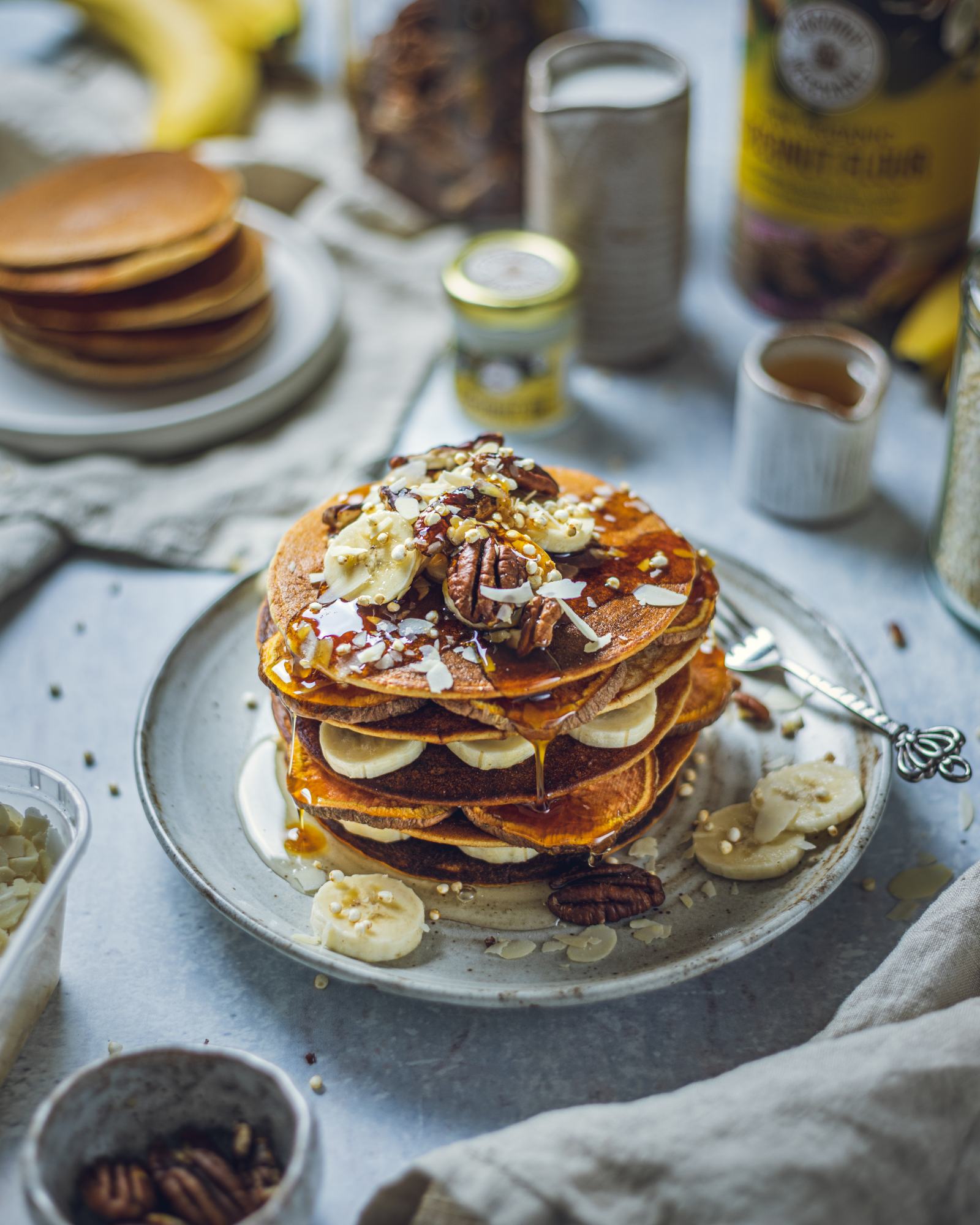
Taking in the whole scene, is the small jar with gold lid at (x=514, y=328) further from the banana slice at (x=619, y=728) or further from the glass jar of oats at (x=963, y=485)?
the banana slice at (x=619, y=728)

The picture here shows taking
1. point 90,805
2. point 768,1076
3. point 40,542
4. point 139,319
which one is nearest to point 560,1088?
point 768,1076

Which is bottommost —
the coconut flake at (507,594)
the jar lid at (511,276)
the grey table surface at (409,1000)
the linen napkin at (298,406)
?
A: the grey table surface at (409,1000)

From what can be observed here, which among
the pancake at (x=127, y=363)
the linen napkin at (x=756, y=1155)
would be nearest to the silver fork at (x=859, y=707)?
the linen napkin at (x=756, y=1155)

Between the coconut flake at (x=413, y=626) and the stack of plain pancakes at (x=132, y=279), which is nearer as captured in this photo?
the coconut flake at (x=413, y=626)

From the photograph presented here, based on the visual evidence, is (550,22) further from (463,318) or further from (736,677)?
(736,677)

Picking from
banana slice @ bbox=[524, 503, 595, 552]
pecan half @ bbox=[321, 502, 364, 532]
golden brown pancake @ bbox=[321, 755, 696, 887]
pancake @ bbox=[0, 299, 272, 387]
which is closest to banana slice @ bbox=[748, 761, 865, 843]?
golden brown pancake @ bbox=[321, 755, 696, 887]

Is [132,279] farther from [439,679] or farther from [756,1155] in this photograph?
[756,1155]

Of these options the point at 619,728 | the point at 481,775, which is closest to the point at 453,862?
the point at 481,775
